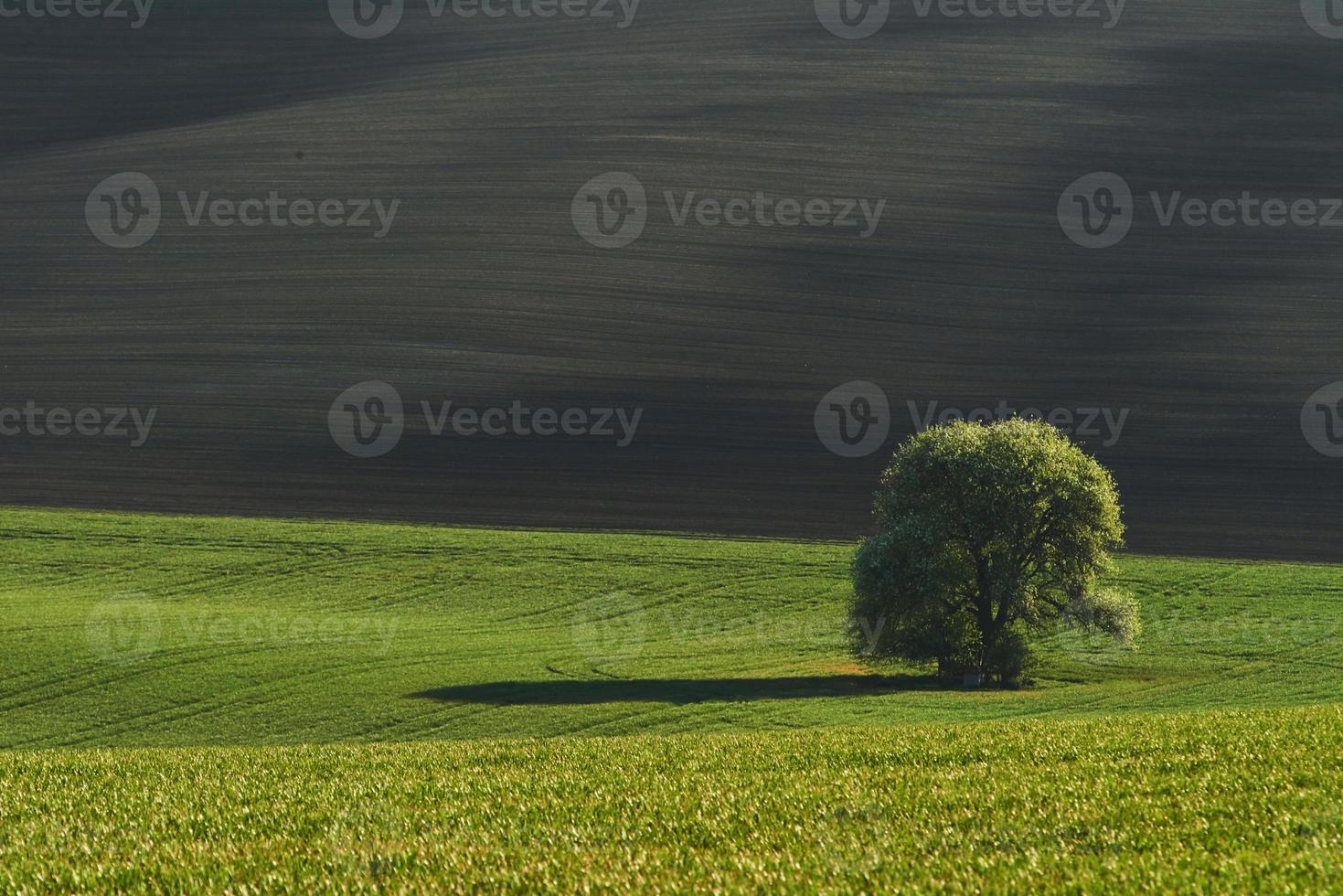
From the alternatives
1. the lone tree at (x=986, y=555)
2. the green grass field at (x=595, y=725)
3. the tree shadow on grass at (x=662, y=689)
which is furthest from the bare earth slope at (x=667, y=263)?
the tree shadow on grass at (x=662, y=689)

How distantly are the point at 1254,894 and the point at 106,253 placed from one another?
11061 cm

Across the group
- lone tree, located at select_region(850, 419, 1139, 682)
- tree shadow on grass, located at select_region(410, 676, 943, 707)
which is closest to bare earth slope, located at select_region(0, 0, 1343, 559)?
lone tree, located at select_region(850, 419, 1139, 682)

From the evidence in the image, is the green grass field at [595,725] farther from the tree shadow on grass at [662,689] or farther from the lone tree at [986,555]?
the lone tree at [986,555]

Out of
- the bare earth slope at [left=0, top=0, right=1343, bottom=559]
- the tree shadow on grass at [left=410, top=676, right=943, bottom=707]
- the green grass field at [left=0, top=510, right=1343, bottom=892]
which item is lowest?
the tree shadow on grass at [left=410, top=676, right=943, bottom=707]

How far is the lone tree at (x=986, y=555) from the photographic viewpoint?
43.1 metres

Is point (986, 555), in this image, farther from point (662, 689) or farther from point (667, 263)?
point (667, 263)

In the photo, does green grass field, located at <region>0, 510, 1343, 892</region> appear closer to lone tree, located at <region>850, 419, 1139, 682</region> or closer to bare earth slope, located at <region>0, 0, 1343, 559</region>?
lone tree, located at <region>850, 419, 1139, 682</region>

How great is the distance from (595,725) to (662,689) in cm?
585

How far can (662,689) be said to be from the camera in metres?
41.1

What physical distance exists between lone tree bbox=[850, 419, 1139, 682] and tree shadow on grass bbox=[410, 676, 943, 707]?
220 cm

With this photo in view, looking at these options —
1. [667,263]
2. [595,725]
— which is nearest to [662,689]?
[595,725]

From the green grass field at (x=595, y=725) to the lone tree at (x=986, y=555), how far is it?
2.22 metres

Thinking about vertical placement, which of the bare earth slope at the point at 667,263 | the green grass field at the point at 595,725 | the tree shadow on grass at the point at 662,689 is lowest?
the tree shadow on grass at the point at 662,689

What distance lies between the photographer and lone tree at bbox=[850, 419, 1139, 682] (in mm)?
43094
